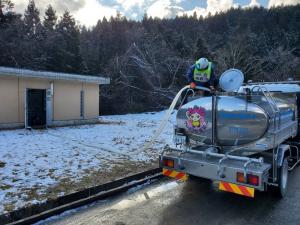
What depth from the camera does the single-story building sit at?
547 inches

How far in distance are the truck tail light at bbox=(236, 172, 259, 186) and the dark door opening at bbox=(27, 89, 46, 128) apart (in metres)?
12.2

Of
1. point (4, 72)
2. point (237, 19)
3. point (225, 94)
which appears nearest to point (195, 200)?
point (225, 94)

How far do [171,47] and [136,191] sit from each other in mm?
32338

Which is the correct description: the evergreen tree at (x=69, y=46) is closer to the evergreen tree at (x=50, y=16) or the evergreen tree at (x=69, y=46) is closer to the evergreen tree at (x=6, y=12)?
the evergreen tree at (x=50, y=16)

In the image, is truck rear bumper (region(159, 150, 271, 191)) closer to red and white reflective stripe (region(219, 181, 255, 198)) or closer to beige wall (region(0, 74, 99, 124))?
red and white reflective stripe (region(219, 181, 255, 198))

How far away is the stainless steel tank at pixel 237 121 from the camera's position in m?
5.23

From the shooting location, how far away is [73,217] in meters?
4.77

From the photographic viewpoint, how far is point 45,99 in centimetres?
1546

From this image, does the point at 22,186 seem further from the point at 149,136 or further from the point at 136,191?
the point at 149,136

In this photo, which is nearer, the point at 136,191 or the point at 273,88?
the point at 136,191

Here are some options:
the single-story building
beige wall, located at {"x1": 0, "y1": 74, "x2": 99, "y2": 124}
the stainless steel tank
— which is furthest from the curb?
beige wall, located at {"x1": 0, "y1": 74, "x2": 99, "y2": 124}

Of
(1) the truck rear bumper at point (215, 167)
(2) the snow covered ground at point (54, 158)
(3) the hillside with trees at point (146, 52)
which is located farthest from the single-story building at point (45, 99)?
(3) the hillside with trees at point (146, 52)

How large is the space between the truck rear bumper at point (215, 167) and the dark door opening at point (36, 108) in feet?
35.9

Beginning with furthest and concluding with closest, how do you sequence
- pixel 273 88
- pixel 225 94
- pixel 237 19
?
pixel 237 19 < pixel 273 88 < pixel 225 94
